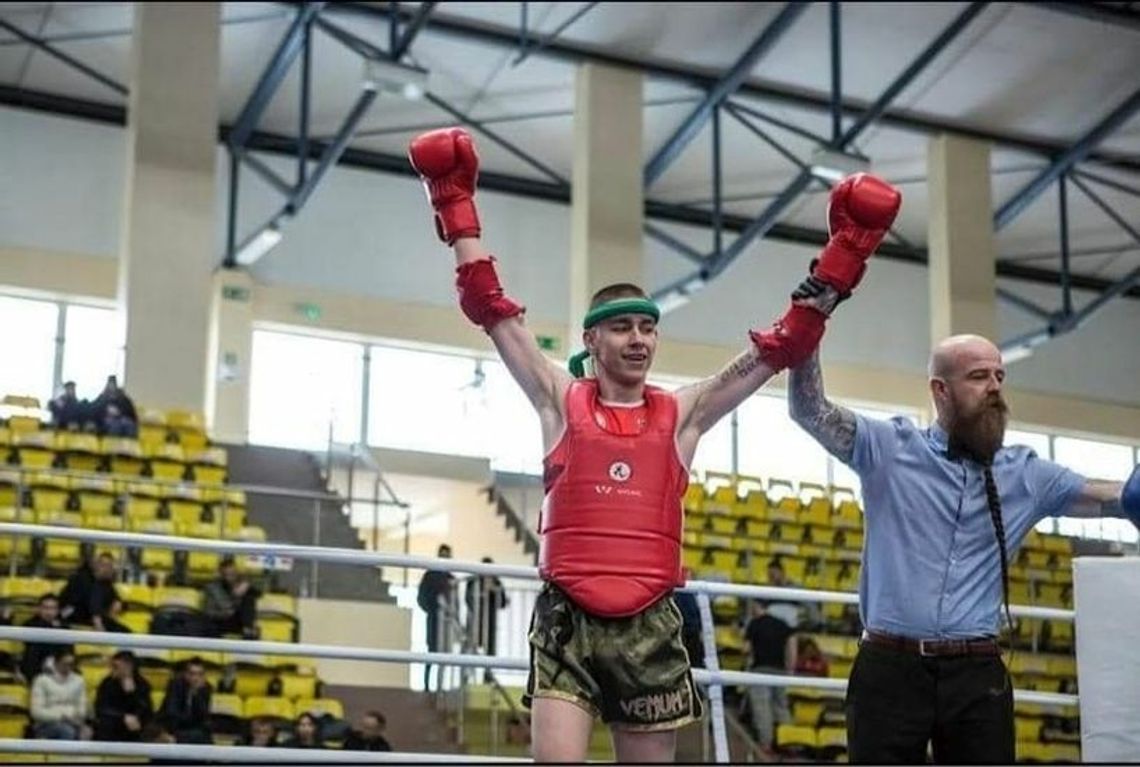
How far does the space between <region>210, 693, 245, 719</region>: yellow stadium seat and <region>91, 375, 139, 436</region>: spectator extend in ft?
11.8

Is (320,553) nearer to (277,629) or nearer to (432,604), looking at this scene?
(277,629)

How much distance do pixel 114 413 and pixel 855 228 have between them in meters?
10.9

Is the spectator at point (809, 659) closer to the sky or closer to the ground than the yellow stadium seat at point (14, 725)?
closer to the sky

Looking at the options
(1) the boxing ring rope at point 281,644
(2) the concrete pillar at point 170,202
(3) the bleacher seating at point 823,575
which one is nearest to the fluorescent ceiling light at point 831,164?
(3) the bleacher seating at point 823,575

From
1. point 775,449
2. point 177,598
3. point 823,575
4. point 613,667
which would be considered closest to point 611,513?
point 613,667

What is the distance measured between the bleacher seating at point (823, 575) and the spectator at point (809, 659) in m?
0.36

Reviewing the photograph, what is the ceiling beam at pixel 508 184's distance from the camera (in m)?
18.2

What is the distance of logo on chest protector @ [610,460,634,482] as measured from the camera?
3.56m

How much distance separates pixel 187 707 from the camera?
977cm

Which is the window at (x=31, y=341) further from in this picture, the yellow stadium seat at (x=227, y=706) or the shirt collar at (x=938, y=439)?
the shirt collar at (x=938, y=439)

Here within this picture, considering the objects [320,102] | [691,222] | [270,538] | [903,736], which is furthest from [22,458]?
[903,736]

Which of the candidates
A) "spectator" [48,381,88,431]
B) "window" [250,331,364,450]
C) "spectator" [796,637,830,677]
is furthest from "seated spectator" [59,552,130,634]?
"window" [250,331,364,450]

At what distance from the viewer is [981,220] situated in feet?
60.6

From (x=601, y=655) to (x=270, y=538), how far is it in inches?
455
